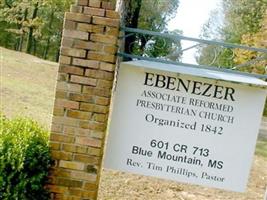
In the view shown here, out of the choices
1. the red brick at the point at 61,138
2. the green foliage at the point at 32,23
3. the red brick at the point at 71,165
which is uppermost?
the green foliage at the point at 32,23

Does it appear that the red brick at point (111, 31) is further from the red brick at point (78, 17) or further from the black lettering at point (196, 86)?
the black lettering at point (196, 86)

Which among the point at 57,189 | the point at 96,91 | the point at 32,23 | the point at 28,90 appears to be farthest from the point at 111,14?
the point at 32,23

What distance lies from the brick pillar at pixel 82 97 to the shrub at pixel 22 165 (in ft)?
0.52

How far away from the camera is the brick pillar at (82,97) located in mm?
3641

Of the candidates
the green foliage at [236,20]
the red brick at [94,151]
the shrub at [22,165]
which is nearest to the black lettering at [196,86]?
the red brick at [94,151]

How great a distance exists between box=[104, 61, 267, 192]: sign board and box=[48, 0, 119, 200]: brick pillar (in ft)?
0.77

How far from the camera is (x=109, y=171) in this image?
6598 mm

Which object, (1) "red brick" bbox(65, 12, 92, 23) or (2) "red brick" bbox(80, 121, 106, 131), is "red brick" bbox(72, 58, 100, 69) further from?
(2) "red brick" bbox(80, 121, 106, 131)

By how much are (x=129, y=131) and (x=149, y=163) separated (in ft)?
1.16

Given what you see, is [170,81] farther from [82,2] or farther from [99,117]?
[82,2]

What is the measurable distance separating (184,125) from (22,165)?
148 cm

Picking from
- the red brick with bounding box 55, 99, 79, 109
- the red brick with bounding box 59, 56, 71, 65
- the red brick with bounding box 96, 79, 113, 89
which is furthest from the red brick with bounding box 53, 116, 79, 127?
the red brick with bounding box 59, 56, 71, 65

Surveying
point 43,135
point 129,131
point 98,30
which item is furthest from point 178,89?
point 43,135

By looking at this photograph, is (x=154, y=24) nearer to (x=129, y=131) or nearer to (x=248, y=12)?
(x=248, y=12)
